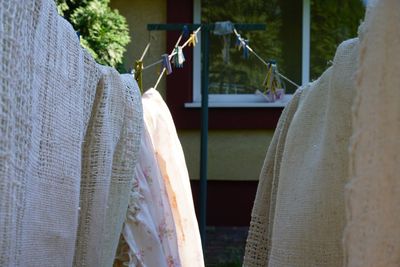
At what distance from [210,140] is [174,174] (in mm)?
3711

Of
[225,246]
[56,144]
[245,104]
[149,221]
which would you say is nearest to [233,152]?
[245,104]

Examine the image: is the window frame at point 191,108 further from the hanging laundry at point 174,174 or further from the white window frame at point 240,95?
the hanging laundry at point 174,174

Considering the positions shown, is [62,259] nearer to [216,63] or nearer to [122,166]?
[122,166]

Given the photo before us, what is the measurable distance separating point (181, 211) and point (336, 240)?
1482mm

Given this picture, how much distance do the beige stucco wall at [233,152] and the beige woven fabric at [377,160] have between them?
544cm

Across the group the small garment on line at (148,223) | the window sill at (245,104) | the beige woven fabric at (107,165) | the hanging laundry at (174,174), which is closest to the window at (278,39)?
the window sill at (245,104)

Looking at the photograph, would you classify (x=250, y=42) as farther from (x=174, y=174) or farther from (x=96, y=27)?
(x=174, y=174)

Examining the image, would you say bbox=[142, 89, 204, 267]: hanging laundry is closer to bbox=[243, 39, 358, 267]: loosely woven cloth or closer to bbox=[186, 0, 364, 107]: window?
bbox=[243, 39, 358, 267]: loosely woven cloth

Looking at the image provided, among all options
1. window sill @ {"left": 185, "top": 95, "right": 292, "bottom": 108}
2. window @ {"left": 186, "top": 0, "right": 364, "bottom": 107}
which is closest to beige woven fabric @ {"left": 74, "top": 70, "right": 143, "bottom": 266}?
window sill @ {"left": 185, "top": 95, "right": 292, "bottom": 108}

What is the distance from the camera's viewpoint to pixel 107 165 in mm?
2016

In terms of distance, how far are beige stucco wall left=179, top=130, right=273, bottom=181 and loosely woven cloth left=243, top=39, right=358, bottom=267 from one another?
4.75m

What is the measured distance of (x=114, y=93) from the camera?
2.15 meters

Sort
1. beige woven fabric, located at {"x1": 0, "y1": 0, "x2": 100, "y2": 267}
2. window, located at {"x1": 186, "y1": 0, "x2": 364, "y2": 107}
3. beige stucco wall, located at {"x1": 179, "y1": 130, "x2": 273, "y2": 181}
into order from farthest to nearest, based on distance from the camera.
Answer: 1. window, located at {"x1": 186, "y1": 0, "x2": 364, "y2": 107}
2. beige stucco wall, located at {"x1": 179, "y1": 130, "x2": 273, "y2": 181}
3. beige woven fabric, located at {"x1": 0, "y1": 0, "x2": 100, "y2": 267}

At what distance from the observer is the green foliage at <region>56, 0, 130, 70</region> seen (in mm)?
5090
